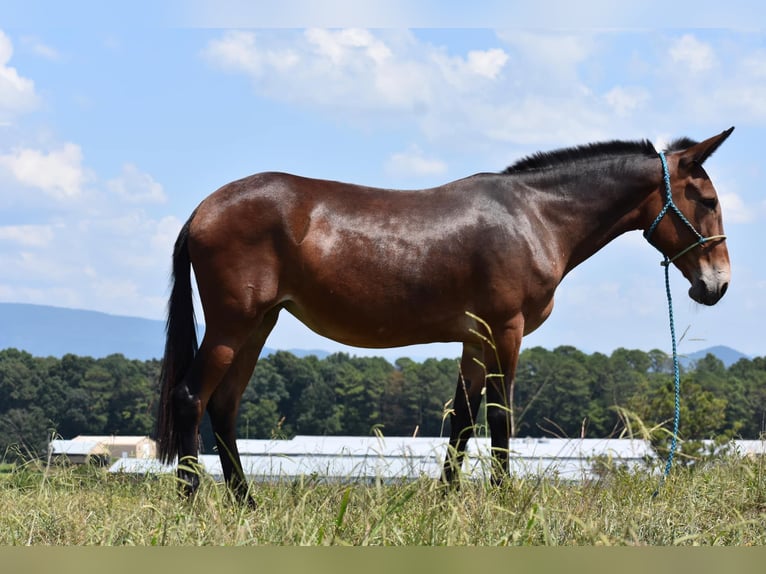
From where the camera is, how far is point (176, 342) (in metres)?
6.13

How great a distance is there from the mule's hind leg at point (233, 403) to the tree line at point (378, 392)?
27.3 m

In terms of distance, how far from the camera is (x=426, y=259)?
5.98 meters

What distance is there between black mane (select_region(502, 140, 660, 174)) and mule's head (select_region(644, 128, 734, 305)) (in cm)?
28

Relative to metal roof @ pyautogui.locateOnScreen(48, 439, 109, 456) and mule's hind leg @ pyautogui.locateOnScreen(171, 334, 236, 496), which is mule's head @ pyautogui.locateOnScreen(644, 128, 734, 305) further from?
metal roof @ pyautogui.locateOnScreen(48, 439, 109, 456)

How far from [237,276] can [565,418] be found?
51.8 m

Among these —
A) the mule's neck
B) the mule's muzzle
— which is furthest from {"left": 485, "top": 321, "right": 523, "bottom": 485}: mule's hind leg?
the mule's muzzle

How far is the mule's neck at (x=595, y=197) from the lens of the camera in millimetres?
6426

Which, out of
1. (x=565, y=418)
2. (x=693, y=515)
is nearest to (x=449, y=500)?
(x=693, y=515)

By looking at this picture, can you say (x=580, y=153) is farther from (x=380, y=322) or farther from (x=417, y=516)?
(x=417, y=516)

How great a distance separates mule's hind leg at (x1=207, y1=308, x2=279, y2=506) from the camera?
5871 mm

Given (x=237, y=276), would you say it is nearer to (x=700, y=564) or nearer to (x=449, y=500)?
(x=449, y=500)

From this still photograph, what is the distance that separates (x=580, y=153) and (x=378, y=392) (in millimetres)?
60003

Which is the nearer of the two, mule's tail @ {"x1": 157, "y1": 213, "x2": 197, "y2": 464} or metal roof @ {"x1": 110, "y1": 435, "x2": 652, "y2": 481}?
metal roof @ {"x1": 110, "y1": 435, "x2": 652, "y2": 481}

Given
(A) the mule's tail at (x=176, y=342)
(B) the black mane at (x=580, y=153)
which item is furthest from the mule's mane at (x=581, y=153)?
(A) the mule's tail at (x=176, y=342)
